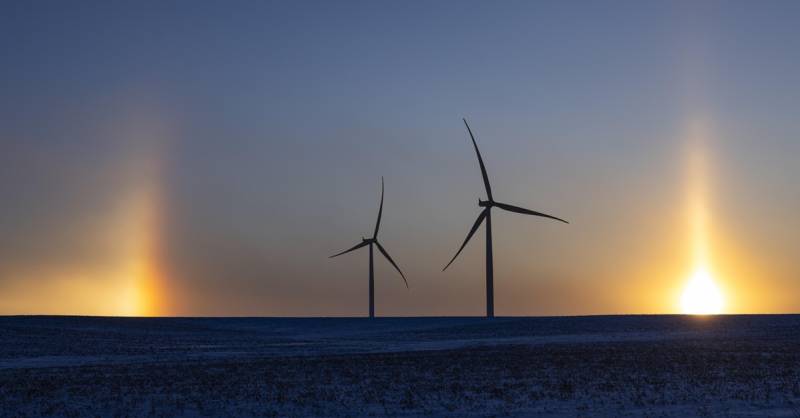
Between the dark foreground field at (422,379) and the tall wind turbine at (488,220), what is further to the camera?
the tall wind turbine at (488,220)

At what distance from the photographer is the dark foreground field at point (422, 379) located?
2988 cm

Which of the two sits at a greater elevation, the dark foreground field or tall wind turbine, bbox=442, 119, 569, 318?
tall wind turbine, bbox=442, 119, 569, 318

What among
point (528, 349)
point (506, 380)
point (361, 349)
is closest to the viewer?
point (506, 380)

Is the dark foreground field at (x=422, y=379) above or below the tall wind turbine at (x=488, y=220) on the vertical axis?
below

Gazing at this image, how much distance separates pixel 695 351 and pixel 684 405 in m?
25.0

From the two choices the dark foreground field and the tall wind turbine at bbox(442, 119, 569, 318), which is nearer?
the dark foreground field

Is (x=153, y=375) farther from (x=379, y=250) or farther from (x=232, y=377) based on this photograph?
(x=379, y=250)

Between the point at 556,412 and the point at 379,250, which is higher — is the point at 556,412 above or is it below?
below

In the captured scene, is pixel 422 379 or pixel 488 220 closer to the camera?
pixel 422 379

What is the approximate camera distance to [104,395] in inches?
1358

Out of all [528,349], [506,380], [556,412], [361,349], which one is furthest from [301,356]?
[556,412]

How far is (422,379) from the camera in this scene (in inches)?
1528

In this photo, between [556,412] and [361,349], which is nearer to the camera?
[556,412]

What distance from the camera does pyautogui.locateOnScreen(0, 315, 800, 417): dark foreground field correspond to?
29875 millimetres
